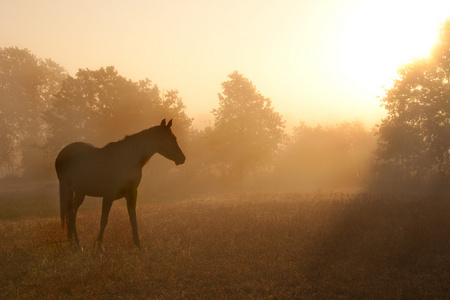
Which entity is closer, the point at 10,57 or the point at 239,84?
the point at 239,84

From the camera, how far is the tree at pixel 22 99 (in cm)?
5091

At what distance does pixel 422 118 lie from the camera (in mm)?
32031

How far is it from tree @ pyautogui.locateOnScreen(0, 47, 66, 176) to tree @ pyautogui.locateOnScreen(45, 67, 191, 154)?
46.9 ft

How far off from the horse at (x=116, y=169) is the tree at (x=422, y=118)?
96.3 feet

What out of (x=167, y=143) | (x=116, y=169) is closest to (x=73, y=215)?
(x=116, y=169)

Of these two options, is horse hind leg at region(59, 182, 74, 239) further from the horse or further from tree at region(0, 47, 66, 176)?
tree at region(0, 47, 66, 176)

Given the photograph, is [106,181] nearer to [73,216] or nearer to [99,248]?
[73,216]

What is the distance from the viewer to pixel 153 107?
127ft

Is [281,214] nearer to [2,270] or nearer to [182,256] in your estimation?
[182,256]

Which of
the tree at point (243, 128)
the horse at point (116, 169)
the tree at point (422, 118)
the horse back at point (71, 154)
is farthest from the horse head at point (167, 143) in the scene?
the tree at point (243, 128)

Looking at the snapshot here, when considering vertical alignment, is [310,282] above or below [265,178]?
below

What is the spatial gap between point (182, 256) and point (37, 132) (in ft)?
179

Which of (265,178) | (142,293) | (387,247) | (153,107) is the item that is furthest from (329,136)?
(142,293)

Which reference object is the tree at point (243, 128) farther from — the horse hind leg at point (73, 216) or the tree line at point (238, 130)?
the horse hind leg at point (73, 216)
